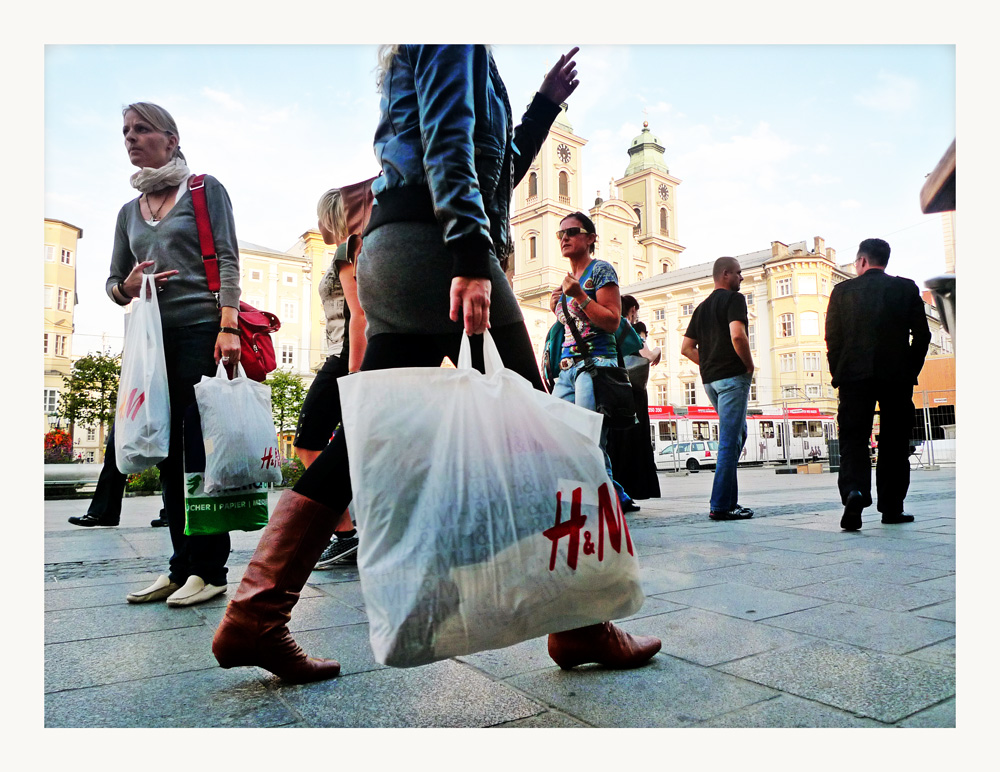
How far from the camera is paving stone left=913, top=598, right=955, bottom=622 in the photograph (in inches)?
79.6

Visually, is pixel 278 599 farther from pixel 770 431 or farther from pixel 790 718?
pixel 770 431

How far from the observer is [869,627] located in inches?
75.9

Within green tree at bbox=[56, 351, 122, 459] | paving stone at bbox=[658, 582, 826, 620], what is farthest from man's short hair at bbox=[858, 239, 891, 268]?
green tree at bbox=[56, 351, 122, 459]

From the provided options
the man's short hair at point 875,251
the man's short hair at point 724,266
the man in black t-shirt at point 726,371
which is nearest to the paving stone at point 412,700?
the man in black t-shirt at point 726,371

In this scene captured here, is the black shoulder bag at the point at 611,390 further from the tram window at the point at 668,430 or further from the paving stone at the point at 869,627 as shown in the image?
the tram window at the point at 668,430

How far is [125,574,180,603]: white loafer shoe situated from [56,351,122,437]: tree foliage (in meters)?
16.9

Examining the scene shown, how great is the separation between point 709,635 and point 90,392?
2132cm

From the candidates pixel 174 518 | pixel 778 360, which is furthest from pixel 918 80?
pixel 778 360

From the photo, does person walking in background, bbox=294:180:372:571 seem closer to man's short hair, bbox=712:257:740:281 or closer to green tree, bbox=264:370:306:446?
man's short hair, bbox=712:257:740:281

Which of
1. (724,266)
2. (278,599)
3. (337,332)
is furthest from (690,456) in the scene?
(278,599)

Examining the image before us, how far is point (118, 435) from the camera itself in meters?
2.42

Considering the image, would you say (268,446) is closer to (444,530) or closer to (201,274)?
(201,274)

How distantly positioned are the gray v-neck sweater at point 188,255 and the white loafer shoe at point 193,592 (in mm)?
897
